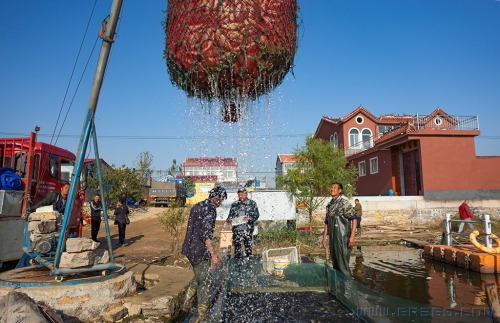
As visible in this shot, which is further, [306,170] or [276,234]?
[306,170]

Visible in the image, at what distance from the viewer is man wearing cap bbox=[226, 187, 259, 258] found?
694 centimetres

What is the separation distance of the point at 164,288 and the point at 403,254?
8.19 metres

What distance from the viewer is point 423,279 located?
7.43m

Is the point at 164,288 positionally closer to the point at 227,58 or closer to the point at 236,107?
the point at 236,107

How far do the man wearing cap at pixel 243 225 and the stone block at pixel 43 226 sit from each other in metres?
3.10

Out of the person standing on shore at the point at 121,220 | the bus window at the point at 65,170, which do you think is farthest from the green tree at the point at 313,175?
the bus window at the point at 65,170

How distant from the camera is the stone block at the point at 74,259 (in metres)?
4.70

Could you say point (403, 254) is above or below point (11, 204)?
below

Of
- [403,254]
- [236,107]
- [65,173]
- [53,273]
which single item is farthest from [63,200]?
[403,254]

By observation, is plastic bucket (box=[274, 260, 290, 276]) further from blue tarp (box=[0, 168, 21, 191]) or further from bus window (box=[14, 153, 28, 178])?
bus window (box=[14, 153, 28, 178])

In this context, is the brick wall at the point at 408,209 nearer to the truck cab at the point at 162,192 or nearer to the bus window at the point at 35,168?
the bus window at the point at 35,168

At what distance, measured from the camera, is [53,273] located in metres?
4.52

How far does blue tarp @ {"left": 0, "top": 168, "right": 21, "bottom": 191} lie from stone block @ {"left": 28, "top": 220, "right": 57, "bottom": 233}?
1.54 meters

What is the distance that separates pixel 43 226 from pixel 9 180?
5.99 ft
